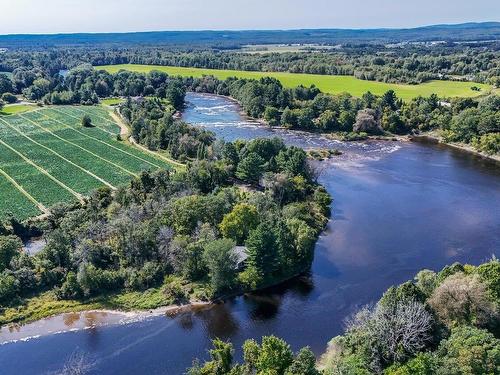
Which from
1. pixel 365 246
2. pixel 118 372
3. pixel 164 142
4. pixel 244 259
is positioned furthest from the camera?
pixel 164 142

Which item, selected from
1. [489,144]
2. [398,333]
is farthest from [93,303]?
[489,144]

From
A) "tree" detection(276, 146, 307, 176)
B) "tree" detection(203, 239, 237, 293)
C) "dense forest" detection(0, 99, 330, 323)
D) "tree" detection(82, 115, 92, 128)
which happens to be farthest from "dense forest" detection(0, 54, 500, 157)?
"tree" detection(203, 239, 237, 293)

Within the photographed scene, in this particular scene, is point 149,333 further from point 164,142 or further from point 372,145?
point 372,145

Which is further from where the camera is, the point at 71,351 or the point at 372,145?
the point at 372,145

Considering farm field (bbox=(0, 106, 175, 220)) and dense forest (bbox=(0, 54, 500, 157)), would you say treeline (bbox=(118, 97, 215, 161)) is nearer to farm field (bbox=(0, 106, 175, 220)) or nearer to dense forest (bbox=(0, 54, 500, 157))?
dense forest (bbox=(0, 54, 500, 157))

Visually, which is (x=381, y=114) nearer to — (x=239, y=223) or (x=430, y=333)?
(x=239, y=223)

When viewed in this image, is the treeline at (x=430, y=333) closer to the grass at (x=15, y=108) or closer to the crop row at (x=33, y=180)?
the crop row at (x=33, y=180)

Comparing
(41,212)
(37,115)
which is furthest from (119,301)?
(37,115)
